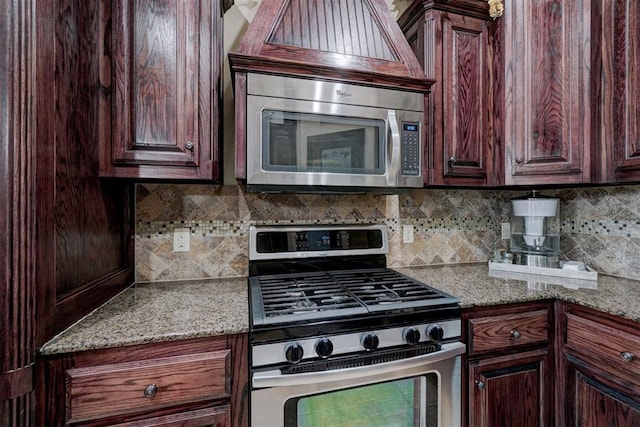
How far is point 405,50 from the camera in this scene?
1.47 metres

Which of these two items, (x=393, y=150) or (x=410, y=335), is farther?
(x=393, y=150)

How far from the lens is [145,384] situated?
0.92 meters

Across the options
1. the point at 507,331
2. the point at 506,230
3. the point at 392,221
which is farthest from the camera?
the point at 506,230

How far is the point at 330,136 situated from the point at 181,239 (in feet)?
3.02

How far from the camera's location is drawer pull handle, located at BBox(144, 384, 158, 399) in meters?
0.92

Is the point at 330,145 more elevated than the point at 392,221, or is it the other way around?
the point at 330,145

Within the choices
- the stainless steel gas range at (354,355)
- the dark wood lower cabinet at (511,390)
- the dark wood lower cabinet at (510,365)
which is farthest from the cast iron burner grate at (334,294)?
the dark wood lower cabinet at (511,390)

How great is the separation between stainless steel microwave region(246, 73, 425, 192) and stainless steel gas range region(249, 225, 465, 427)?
0.49 m

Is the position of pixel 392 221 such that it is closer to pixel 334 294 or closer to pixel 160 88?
pixel 334 294

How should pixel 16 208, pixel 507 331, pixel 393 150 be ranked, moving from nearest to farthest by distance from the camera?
pixel 16 208 → pixel 507 331 → pixel 393 150

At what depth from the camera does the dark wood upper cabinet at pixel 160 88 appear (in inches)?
46.3

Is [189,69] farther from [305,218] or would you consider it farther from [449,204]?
[449,204]

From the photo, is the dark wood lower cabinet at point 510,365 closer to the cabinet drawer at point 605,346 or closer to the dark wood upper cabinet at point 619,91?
the cabinet drawer at point 605,346

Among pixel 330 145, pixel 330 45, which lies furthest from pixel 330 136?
pixel 330 45
